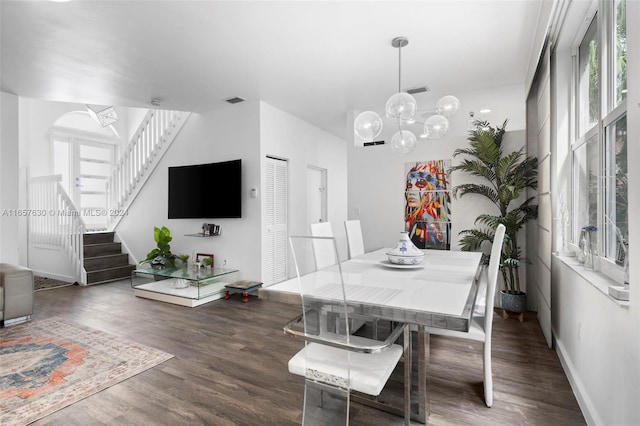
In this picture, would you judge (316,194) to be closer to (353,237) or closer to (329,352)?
(353,237)

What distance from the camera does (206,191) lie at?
4.87m

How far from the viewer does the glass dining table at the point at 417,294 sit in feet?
4.36

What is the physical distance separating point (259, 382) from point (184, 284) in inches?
102

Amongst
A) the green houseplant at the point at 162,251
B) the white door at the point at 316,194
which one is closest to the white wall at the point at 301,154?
the white door at the point at 316,194

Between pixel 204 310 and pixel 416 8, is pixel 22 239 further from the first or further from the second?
pixel 416 8

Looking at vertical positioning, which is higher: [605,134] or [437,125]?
[437,125]

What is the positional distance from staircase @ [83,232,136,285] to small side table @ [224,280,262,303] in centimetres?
250

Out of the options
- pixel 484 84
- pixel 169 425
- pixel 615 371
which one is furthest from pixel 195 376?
pixel 484 84

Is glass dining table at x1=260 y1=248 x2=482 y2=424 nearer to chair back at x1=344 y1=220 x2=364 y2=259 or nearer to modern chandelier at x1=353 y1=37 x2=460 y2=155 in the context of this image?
chair back at x1=344 y1=220 x2=364 y2=259

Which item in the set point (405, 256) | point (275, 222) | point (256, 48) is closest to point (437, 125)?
point (405, 256)

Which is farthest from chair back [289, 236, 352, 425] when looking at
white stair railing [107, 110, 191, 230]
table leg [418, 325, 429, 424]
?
white stair railing [107, 110, 191, 230]

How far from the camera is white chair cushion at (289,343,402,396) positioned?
1389 millimetres

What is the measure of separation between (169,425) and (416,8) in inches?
124

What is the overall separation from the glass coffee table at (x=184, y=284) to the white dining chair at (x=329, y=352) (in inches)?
113
